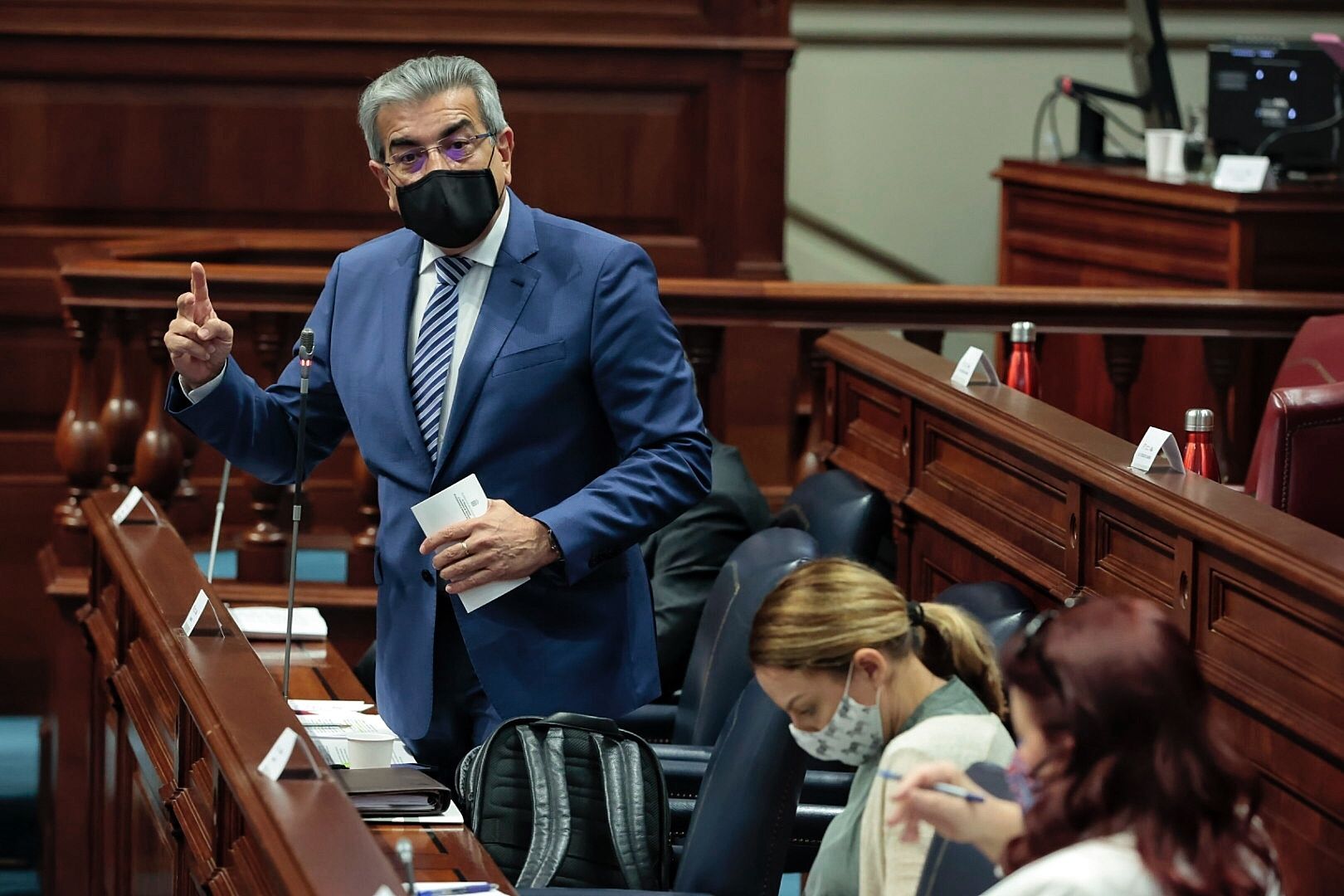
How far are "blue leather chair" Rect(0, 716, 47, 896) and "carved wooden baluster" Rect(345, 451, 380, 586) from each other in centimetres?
117

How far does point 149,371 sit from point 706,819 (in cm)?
367

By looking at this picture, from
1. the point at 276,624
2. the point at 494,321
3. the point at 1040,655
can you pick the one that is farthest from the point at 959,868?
the point at 276,624

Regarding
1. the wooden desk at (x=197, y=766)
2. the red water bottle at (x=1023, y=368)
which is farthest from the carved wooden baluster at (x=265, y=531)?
the red water bottle at (x=1023, y=368)

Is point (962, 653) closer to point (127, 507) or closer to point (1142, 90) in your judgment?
point (127, 507)

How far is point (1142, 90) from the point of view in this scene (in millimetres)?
6504

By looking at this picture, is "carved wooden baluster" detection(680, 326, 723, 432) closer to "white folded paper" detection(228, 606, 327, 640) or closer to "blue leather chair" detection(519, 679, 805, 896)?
"white folded paper" detection(228, 606, 327, 640)

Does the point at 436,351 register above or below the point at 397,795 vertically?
above

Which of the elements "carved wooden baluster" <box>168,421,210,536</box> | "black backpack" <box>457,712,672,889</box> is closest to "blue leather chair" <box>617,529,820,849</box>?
"black backpack" <box>457,712,672,889</box>

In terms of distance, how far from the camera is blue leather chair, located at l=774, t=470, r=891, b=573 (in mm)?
3463

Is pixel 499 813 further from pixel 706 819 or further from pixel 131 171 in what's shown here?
pixel 131 171

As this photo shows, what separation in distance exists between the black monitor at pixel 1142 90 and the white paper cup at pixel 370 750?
443 centimetres

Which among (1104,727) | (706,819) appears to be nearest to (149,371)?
(706,819)

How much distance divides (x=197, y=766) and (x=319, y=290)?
6.18ft

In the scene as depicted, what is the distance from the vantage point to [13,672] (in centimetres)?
529
